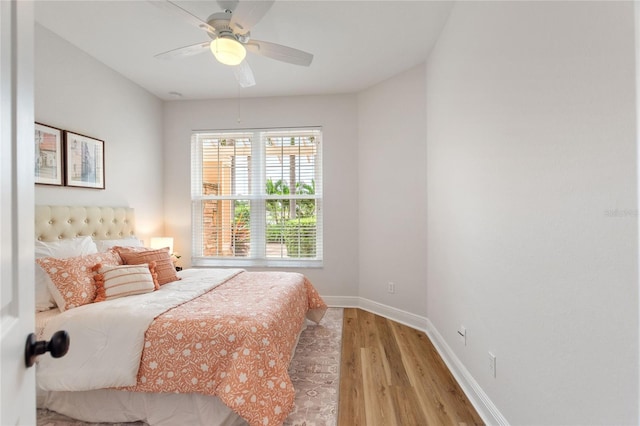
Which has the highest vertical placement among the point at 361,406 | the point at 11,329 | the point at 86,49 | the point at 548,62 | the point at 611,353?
the point at 86,49

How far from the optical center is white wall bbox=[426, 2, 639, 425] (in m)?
0.93

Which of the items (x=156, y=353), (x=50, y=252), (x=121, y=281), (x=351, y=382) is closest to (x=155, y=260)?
(x=121, y=281)

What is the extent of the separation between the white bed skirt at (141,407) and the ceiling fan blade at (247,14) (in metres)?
2.25

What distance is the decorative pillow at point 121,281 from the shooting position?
2.10m

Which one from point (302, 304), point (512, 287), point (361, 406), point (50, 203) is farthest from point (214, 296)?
point (512, 287)

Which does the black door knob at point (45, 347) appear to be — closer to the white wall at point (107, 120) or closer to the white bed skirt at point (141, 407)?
the white bed skirt at point (141, 407)

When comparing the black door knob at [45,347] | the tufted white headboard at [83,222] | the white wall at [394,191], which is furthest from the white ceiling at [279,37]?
the black door knob at [45,347]

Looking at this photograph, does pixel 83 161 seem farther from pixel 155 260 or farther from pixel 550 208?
pixel 550 208

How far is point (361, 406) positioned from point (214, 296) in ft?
4.16

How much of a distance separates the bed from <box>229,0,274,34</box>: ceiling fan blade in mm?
1830

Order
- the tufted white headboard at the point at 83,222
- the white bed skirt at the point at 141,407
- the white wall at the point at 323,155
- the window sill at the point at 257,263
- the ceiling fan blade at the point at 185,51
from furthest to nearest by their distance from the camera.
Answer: the window sill at the point at 257,263 < the white wall at the point at 323,155 < the tufted white headboard at the point at 83,222 < the ceiling fan blade at the point at 185,51 < the white bed skirt at the point at 141,407

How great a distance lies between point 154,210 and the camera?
3.91m

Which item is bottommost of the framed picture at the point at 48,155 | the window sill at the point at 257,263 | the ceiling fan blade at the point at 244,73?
the window sill at the point at 257,263

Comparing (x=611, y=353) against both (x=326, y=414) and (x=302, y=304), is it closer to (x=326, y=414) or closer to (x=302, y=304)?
(x=326, y=414)
